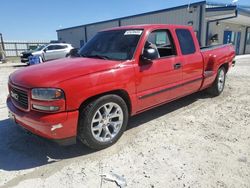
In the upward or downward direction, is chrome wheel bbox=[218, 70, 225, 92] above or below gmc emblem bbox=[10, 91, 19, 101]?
below

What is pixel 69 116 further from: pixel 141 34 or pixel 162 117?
pixel 162 117

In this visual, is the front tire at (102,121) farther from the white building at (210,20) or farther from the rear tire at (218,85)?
the white building at (210,20)

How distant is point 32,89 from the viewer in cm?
→ 291

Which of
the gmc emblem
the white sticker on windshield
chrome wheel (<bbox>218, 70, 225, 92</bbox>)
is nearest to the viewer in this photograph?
the gmc emblem

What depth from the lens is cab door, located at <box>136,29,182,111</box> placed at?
3.76 m

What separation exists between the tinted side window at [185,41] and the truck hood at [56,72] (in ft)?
6.09

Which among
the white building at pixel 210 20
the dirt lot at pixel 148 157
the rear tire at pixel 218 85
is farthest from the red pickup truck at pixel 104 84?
the white building at pixel 210 20

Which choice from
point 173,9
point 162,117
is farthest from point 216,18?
point 162,117

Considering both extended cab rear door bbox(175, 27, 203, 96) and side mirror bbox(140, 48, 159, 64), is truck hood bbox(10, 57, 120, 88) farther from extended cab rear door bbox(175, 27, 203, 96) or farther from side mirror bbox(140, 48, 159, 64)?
extended cab rear door bbox(175, 27, 203, 96)

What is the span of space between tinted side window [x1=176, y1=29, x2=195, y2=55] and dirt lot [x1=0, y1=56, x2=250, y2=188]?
4.63 ft

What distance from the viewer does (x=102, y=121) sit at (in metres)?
3.39

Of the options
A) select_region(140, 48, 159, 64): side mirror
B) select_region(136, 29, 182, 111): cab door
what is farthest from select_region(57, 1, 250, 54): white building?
select_region(140, 48, 159, 64): side mirror

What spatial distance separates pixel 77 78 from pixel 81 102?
1.07 feet

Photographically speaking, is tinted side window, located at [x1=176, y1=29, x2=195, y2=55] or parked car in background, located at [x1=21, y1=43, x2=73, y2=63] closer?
tinted side window, located at [x1=176, y1=29, x2=195, y2=55]
